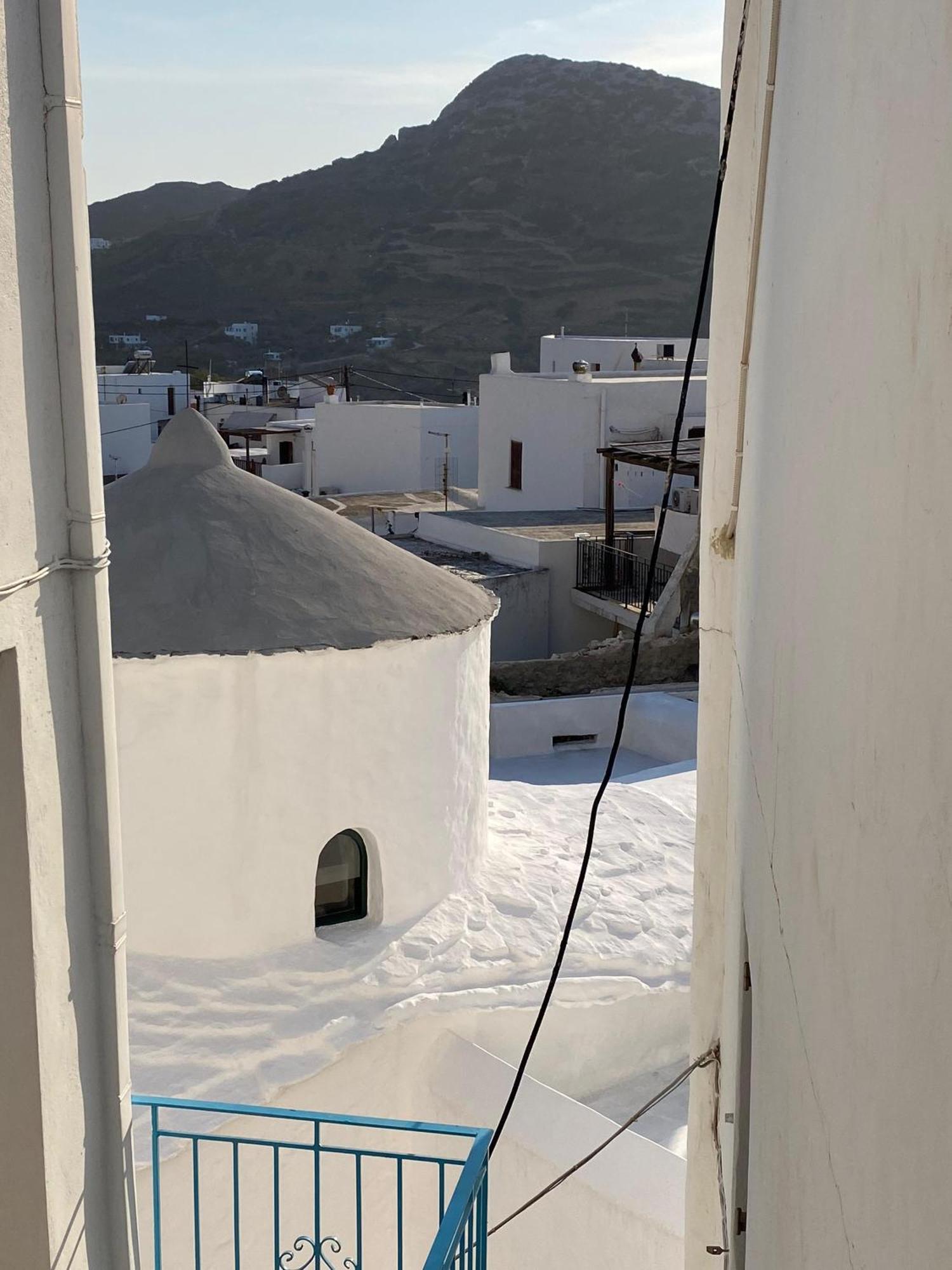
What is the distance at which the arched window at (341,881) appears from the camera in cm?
898

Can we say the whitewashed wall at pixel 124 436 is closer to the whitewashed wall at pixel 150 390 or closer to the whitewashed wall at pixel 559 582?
the whitewashed wall at pixel 150 390

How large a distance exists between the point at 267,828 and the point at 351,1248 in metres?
2.49

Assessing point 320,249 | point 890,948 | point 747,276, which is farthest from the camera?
point 320,249

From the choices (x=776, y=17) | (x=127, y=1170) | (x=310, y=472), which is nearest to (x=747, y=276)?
(x=776, y=17)

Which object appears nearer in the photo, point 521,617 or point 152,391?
point 521,617

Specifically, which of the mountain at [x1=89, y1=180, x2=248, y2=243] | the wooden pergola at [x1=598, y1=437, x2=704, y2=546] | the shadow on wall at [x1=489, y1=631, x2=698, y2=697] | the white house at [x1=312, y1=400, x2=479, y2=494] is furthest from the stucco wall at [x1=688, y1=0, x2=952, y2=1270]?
the mountain at [x1=89, y1=180, x2=248, y2=243]

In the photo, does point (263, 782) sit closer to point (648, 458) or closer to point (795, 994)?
point (795, 994)

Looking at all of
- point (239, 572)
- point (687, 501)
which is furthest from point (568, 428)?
point (239, 572)

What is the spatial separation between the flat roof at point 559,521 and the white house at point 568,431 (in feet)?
1.67

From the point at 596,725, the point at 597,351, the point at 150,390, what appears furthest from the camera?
Answer: the point at 150,390

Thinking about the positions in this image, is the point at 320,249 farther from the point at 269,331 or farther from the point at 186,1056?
the point at 186,1056

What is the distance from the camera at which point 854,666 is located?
1700mm

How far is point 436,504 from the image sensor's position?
97.2 ft

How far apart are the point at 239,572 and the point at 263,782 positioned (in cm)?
133
